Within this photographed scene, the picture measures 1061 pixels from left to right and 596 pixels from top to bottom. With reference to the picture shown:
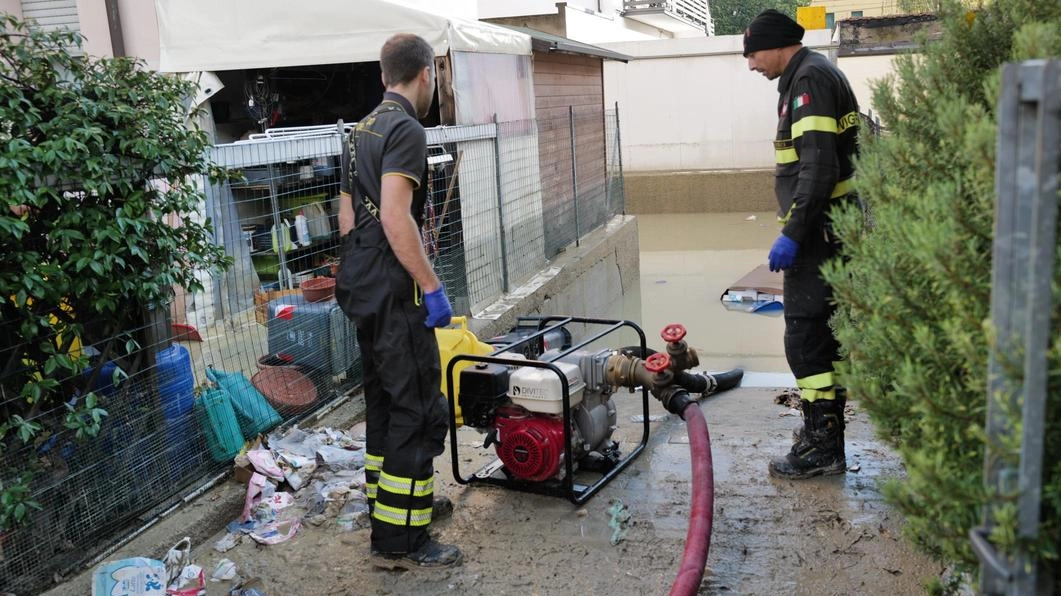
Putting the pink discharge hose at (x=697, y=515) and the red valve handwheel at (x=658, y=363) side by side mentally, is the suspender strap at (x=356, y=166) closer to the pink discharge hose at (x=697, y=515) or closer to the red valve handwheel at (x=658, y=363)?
the red valve handwheel at (x=658, y=363)

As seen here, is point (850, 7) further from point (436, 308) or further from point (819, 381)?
point (436, 308)

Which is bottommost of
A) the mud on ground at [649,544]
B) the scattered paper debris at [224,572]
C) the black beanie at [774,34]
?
the mud on ground at [649,544]

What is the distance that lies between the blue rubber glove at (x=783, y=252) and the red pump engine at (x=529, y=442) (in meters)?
1.16

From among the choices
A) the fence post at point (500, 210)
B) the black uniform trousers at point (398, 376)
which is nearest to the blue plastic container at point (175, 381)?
the black uniform trousers at point (398, 376)

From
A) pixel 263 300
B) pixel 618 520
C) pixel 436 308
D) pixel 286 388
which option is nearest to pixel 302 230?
pixel 263 300

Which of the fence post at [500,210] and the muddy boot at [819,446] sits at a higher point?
the fence post at [500,210]

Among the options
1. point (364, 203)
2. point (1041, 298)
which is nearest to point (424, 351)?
point (364, 203)

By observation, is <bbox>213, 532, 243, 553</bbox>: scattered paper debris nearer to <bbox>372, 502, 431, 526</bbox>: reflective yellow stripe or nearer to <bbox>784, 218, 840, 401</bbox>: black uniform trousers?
<bbox>372, 502, 431, 526</bbox>: reflective yellow stripe

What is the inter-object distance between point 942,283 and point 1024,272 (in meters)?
0.24

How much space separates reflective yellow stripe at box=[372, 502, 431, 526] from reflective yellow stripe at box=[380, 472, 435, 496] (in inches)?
2.7

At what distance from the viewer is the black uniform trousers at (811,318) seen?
404cm

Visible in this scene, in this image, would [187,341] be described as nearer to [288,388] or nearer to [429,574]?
[288,388]

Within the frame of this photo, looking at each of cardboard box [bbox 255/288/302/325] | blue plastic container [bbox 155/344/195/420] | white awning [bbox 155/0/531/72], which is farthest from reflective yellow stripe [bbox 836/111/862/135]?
white awning [bbox 155/0/531/72]

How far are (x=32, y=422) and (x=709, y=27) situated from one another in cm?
3229
